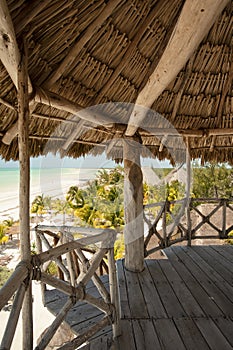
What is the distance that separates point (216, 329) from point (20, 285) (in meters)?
1.53

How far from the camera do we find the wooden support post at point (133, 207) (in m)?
2.95

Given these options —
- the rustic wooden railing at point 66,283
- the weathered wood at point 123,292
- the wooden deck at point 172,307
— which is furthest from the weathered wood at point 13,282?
the weathered wood at point 123,292

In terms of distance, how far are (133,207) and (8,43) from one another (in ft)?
6.91

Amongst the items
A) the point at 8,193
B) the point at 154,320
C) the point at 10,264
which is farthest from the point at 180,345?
the point at 8,193

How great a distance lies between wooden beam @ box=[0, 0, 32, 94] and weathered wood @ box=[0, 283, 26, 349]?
3.78 feet

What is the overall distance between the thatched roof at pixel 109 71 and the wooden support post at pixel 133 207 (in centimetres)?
19

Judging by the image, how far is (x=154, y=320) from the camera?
81.7 inches

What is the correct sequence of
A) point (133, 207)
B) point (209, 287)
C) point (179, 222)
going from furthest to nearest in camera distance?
point (179, 222)
point (133, 207)
point (209, 287)

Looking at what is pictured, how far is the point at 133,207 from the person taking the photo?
298 cm

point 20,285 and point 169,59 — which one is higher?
point 169,59

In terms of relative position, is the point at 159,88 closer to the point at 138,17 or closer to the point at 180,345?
the point at 138,17

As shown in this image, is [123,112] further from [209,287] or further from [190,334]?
[190,334]

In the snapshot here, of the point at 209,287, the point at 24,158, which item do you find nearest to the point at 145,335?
the point at 209,287

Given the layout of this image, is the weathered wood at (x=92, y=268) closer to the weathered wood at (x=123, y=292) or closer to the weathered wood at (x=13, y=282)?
the weathered wood at (x=13, y=282)
